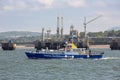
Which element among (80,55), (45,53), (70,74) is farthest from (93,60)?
(70,74)

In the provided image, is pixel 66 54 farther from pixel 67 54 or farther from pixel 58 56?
pixel 58 56

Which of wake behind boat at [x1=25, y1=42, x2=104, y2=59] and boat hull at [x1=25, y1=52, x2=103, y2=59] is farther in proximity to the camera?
boat hull at [x1=25, y1=52, x2=103, y2=59]

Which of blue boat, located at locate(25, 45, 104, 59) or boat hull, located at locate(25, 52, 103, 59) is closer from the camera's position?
blue boat, located at locate(25, 45, 104, 59)

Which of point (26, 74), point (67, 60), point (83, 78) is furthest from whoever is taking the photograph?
point (67, 60)

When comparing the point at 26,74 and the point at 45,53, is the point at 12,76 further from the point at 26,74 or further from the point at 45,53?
the point at 45,53

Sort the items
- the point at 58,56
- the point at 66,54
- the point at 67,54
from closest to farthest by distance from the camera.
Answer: the point at 67,54
the point at 66,54
the point at 58,56

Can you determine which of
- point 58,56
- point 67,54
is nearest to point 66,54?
point 67,54

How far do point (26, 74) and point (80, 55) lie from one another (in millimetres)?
43866

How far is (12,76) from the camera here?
7919 centimetres

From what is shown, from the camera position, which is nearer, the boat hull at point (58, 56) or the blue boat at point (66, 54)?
the blue boat at point (66, 54)

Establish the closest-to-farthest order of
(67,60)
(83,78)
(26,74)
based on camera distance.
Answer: (83,78), (26,74), (67,60)

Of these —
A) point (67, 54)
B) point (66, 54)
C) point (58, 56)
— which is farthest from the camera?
Answer: point (58, 56)

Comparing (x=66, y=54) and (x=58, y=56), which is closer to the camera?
(x=66, y=54)

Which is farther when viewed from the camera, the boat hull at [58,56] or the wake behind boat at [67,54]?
the boat hull at [58,56]
